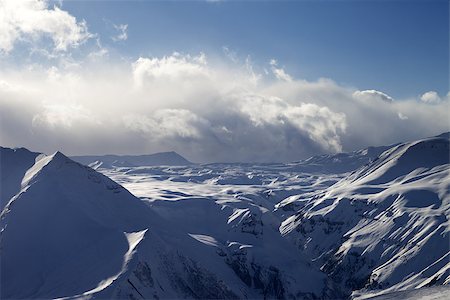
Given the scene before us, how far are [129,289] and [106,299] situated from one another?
44.4 ft

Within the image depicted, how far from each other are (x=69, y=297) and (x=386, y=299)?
157m

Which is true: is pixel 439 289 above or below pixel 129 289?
above

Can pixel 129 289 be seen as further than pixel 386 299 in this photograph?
Yes

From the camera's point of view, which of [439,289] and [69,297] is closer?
[439,289]

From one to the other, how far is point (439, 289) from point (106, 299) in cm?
15083

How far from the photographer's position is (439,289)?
195 ft

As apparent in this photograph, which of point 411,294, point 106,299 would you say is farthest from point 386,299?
point 106,299

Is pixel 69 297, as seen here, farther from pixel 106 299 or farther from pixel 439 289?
A: pixel 439 289

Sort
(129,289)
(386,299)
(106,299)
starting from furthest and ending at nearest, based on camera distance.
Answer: (129,289), (106,299), (386,299)

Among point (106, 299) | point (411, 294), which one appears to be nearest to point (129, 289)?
point (106, 299)

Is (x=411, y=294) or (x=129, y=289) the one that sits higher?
(x=411, y=294)

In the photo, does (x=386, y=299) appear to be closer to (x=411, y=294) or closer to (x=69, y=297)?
(x=411, y=294)

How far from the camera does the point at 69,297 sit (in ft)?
621

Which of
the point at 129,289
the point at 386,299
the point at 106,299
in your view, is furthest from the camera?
the point at 129,289
